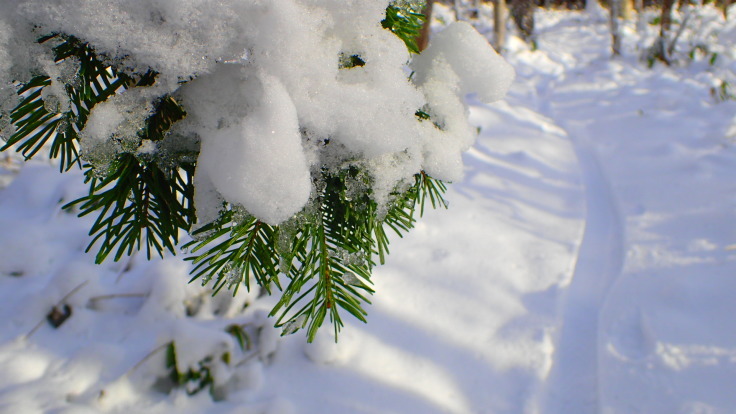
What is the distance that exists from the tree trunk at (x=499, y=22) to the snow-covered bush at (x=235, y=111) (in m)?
7.17

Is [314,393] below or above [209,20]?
below

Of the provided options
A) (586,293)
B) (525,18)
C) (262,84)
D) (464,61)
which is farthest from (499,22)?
(262,84)

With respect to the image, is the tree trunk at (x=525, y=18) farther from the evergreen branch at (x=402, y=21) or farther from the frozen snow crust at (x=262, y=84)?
the frozen snow crust at (x=262, y=84)

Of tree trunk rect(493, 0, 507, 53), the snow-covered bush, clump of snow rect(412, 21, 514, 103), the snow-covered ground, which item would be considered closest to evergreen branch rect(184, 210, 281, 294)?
the snow-covered bush

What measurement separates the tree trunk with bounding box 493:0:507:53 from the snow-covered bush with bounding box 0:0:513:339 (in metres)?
7.17

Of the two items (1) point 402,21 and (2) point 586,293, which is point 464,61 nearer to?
(1) point 402,21

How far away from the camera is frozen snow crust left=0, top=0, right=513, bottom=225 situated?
0.50 meters

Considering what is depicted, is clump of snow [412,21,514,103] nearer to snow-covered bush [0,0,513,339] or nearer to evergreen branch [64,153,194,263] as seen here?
snow-covered bush [0,0,513,339]

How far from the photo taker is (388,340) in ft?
6.31

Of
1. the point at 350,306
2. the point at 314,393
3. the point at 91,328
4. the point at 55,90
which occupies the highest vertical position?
the point at 55,90

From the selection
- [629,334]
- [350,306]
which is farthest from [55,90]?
[629,334]

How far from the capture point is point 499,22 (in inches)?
281

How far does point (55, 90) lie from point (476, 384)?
1.78m

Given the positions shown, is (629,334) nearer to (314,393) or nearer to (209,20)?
(314,393)
